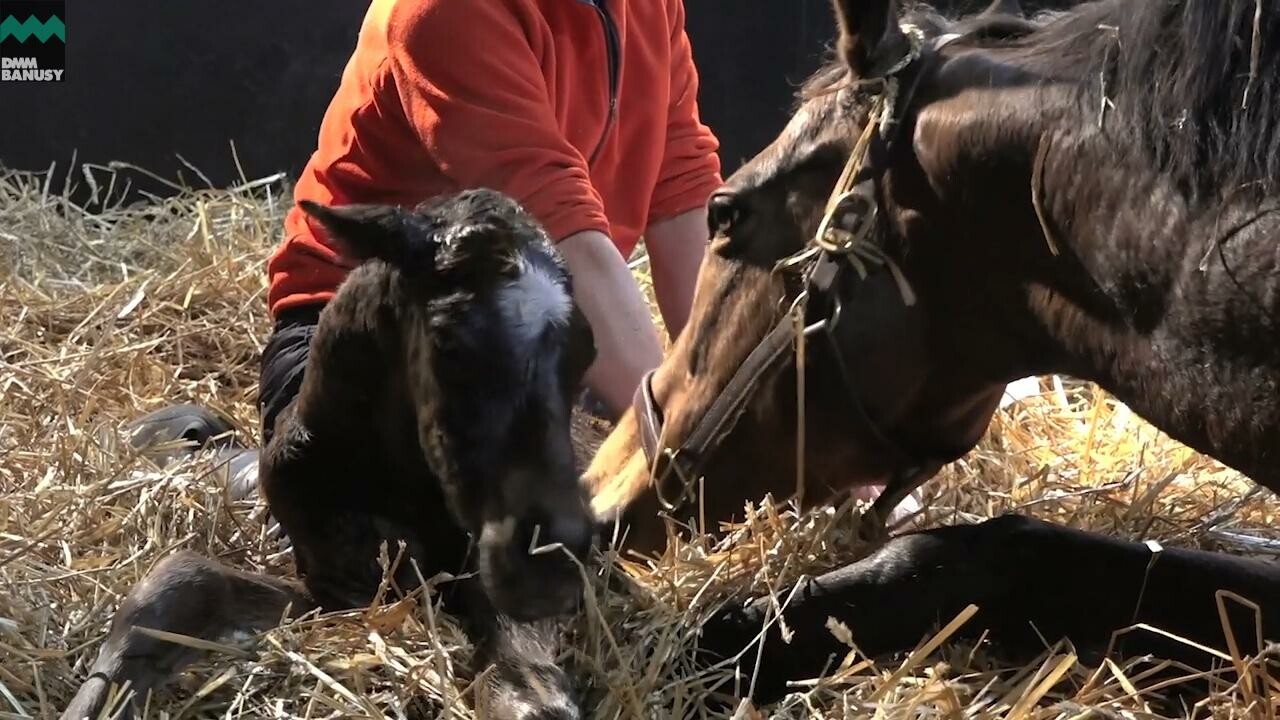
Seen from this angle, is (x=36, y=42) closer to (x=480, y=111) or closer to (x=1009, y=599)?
(x=480, y=111)

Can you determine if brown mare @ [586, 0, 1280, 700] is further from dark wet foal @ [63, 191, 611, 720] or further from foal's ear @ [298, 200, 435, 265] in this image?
foal's ear @ [298, 200, 435, 265]

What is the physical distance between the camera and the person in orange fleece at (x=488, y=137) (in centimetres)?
196

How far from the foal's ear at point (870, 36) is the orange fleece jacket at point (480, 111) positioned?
2.05 ft

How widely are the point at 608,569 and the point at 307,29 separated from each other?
3.13 meters

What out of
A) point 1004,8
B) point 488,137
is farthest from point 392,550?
point 1004,8

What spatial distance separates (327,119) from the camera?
2.27m

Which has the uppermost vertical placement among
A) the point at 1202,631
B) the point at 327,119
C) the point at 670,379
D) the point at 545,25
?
the point at 545,25

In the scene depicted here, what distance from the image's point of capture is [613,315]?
6.72 ft

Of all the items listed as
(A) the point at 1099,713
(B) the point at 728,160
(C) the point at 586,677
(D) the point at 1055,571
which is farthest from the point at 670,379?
(B) the point at 728,160

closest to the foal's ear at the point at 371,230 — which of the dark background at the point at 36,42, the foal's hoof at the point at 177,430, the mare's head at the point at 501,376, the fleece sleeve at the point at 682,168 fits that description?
the mare's head at the point at 501,376

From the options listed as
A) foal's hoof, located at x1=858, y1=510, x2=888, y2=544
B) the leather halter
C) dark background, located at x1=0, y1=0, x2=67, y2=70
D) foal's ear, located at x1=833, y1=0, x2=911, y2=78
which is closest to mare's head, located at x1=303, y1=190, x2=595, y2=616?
the leather halter

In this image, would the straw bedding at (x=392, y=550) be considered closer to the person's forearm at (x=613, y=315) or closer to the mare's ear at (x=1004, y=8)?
the person's forearm at (x=613, y=315)

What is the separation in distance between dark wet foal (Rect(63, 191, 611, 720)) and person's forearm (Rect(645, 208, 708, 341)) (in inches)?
45.2

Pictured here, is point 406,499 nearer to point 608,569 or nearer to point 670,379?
point 608,569
